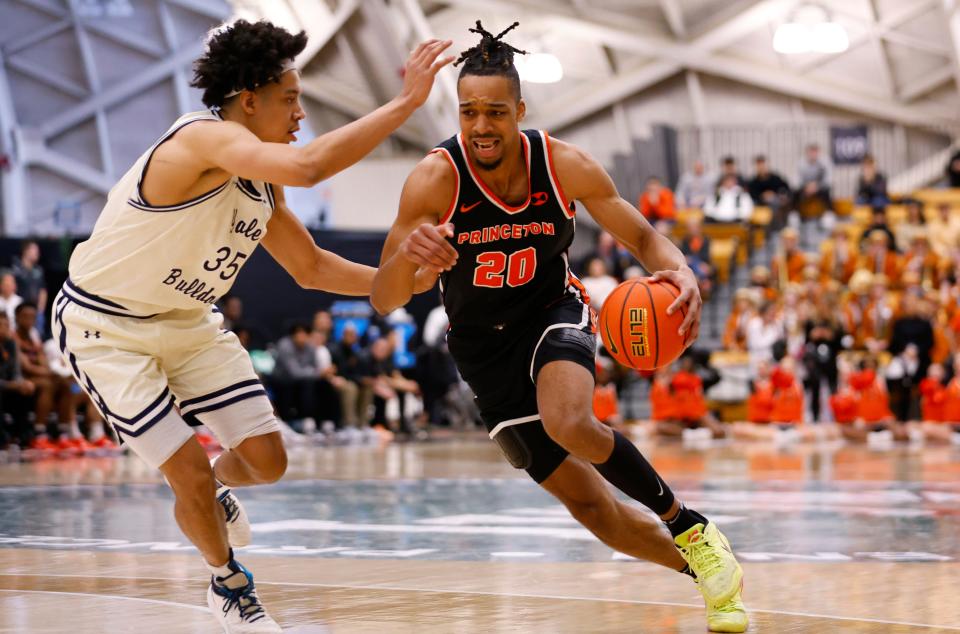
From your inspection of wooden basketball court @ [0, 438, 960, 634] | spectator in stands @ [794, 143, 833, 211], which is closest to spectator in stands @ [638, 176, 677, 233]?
spectator in stands @ [794, 143, 833, 211]

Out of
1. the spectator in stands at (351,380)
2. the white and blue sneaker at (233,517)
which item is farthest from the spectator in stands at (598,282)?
the white and blue sneaker at (233,517)

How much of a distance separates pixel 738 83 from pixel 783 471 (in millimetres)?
18961

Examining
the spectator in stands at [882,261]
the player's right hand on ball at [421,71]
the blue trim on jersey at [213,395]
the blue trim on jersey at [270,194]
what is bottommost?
the blue trim on jersey at [213,395]

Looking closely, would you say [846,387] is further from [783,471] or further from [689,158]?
[689,158]

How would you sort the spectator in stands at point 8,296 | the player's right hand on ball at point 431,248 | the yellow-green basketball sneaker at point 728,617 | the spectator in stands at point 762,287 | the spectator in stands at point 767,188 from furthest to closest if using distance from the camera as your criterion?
the spectator in stands at point 767,188 < the spectator in stands at point 762,287 < the spectator in stands at point 8,296 < the yellow-green basketball sneaker at point 728,617 < the player's right hand on ball at point 431,248

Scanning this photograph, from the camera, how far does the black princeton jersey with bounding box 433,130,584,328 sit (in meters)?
4.75

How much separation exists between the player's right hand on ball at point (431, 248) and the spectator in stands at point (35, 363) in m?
10.2

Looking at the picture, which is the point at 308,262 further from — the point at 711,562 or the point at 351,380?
the point at 351,380

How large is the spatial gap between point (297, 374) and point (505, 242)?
38.4 feet

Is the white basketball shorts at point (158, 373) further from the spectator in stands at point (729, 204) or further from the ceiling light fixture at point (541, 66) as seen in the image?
the ceiling light fixture at point (541, 66)

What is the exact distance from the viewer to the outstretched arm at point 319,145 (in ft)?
13.2

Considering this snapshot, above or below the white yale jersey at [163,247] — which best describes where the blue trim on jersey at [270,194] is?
above

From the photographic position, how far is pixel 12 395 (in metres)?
13.5

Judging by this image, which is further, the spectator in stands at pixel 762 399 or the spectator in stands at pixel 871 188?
the spectator in stands at pixel 871 188
